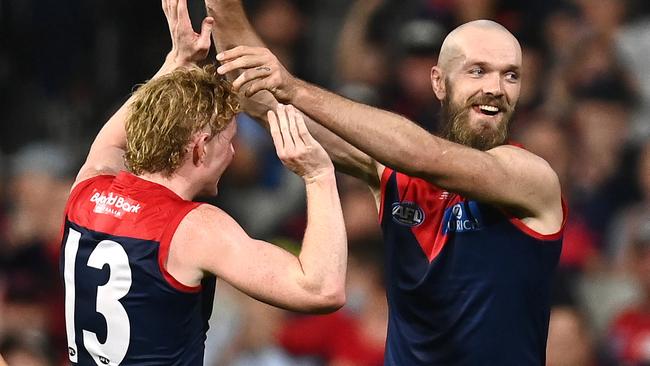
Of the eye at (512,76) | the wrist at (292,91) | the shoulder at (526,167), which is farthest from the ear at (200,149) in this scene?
the eye at (512,76)

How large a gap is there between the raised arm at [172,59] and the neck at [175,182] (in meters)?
0.43

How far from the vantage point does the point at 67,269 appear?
147 inches

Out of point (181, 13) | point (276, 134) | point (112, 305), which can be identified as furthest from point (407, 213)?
point (112, 305)

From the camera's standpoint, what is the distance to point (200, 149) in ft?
12.1

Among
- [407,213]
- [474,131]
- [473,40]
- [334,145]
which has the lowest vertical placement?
[407,213]

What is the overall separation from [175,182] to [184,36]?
672 millimetres

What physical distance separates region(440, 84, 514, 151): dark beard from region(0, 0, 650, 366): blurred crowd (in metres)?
2.45

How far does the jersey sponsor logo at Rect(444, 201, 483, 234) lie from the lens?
13.3 feet

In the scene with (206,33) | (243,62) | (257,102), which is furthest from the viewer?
(257,102)

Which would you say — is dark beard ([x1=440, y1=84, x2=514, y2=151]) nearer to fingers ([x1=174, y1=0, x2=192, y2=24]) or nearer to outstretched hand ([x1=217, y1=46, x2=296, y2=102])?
outstretched hand ([x1=217, y1=46, x2=296, y2=102])

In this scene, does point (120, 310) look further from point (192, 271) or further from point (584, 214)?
point (584, 214)

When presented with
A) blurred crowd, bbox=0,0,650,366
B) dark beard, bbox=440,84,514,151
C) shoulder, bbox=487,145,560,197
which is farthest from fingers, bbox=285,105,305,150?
blurred crowd, bbox=0,0,650,366

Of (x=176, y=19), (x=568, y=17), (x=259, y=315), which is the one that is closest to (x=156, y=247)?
(x=176, y=19)

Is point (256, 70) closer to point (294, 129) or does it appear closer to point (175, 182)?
point (294, 129)
